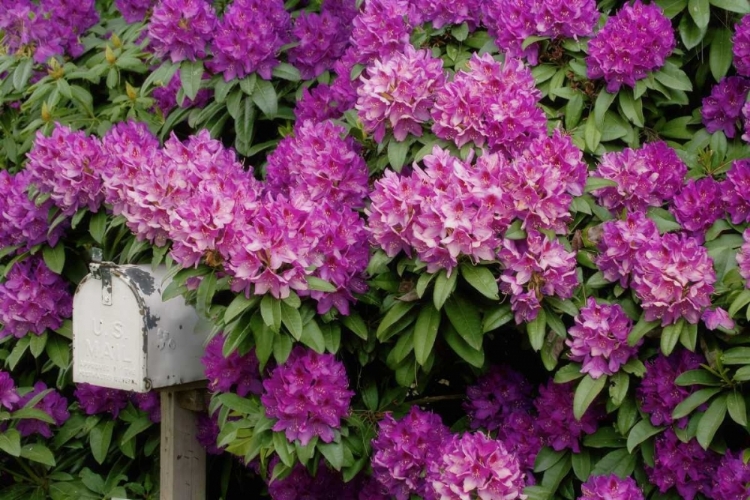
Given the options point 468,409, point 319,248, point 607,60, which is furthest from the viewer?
point 468,409

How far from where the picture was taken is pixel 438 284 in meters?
2.05

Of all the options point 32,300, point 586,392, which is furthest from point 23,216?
point 586,392

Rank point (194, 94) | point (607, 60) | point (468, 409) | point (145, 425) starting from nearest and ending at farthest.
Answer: point (607, 60)
point (468, 409)
point (194, 94)
point (145, 425)

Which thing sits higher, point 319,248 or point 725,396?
point 319,248

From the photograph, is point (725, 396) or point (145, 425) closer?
point (725, 396)

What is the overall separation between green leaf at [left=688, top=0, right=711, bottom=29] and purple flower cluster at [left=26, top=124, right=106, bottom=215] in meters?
1.53

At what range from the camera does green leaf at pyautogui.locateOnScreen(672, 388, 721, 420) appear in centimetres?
207

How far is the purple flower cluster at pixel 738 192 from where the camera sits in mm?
2209

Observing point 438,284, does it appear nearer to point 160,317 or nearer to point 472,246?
point 472,246

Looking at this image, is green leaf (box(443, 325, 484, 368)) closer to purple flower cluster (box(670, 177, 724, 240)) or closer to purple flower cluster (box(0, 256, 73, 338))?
purple flower cluster (box(670, 177, 724, 240))

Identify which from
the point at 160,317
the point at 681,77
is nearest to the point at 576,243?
the point at 681,77

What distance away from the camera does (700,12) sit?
242 cm

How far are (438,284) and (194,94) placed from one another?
106 centimetres

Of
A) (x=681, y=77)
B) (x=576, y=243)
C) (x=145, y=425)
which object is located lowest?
(x=145, y=425)
